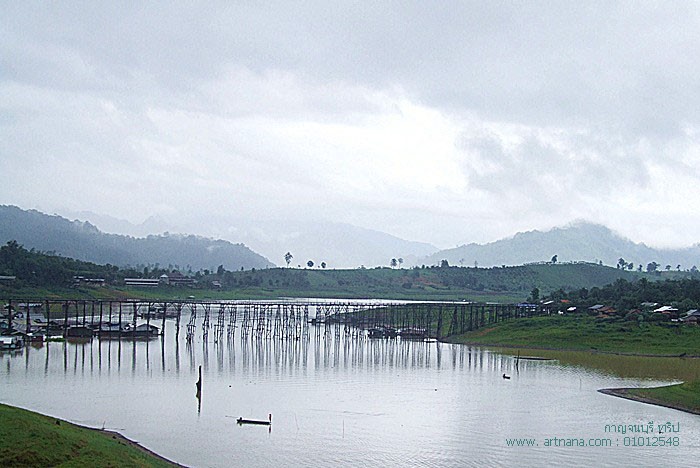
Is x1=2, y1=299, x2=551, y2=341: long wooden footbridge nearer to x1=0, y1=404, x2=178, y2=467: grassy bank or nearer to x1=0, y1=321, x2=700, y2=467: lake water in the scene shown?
x1=0, y1=321, x2=700, y2=467: lake water

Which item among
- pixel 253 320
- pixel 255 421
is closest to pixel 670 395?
pixel 255 421

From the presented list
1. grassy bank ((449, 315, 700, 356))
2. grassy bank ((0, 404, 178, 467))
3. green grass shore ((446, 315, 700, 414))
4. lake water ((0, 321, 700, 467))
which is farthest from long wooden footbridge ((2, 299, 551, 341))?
grassy bank ((0, 404, 178, 467))

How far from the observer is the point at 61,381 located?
160ft

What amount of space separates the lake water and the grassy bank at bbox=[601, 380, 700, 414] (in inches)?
50.6

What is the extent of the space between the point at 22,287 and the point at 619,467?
4022 inches

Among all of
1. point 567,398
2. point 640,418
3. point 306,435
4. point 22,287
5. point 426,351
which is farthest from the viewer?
point 22,287

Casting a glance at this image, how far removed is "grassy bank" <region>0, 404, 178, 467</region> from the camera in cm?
2470

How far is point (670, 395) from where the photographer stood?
46.5 metres

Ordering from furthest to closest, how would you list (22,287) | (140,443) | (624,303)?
1. (22,287)
2. (624,303)
3. (140,443)

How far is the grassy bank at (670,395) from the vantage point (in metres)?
43.9

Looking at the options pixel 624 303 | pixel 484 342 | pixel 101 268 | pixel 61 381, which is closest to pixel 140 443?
pixel 61 381

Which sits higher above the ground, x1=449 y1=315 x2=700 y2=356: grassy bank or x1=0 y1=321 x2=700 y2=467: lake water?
x1=449 y1=315 x2=700 y2=356: grassy bank

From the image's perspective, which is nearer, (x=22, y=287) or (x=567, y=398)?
(x=567, y=398)

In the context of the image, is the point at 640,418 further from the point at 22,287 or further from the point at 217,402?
the point at 22,287
